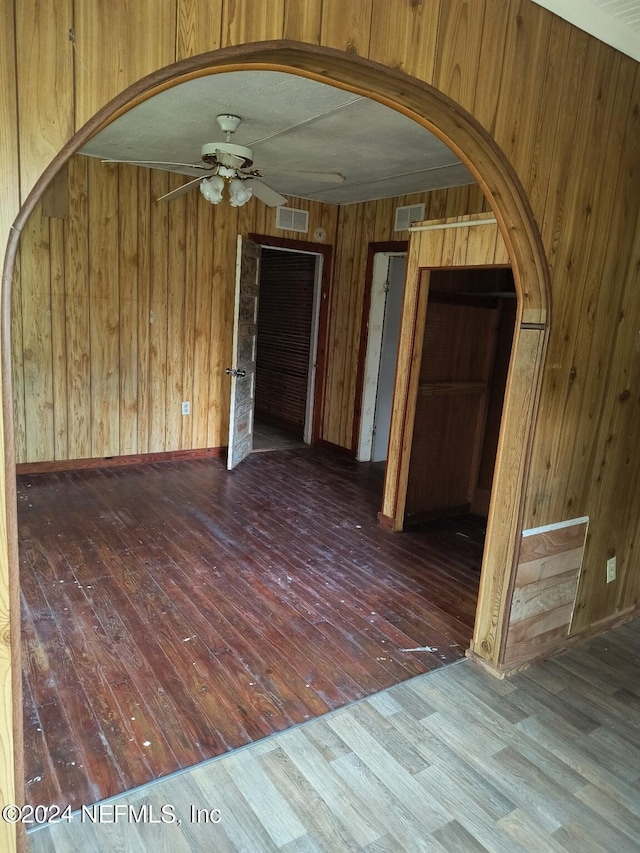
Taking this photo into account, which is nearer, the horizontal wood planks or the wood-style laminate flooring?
the wood-style laminate flooring

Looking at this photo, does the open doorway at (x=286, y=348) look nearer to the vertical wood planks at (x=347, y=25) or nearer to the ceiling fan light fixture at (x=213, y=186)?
the ceiling fan light fixture at (x=213, y=186)

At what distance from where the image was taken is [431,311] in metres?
3.85

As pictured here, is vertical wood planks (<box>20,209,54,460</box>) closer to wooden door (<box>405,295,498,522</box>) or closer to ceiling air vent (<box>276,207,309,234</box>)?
ceiling air vent (<box>276,207,309,234</box>)

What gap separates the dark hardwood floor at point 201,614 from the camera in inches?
78.5

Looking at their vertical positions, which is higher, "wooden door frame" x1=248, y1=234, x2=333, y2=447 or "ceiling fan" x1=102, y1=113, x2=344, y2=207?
"ceiling fan" x1=102, y1=113, x2=344, y2=207

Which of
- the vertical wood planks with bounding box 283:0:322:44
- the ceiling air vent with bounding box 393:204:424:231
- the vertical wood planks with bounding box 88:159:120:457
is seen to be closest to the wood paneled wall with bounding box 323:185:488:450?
the ceiling air vent with bounding box 393:204:424:231

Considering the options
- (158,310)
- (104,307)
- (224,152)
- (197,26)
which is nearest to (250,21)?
(197,26)

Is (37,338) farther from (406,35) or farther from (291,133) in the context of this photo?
(406,35)

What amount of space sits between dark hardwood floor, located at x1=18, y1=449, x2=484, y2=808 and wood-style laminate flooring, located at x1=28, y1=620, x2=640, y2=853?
0.11m

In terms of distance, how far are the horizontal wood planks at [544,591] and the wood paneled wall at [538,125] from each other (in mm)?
90

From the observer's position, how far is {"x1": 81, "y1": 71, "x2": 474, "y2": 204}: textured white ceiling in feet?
9.29

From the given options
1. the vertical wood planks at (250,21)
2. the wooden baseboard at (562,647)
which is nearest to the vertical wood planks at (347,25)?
the vertical wood planks at (250,21)

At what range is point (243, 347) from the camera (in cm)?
504

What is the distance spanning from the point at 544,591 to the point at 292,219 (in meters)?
4.36
